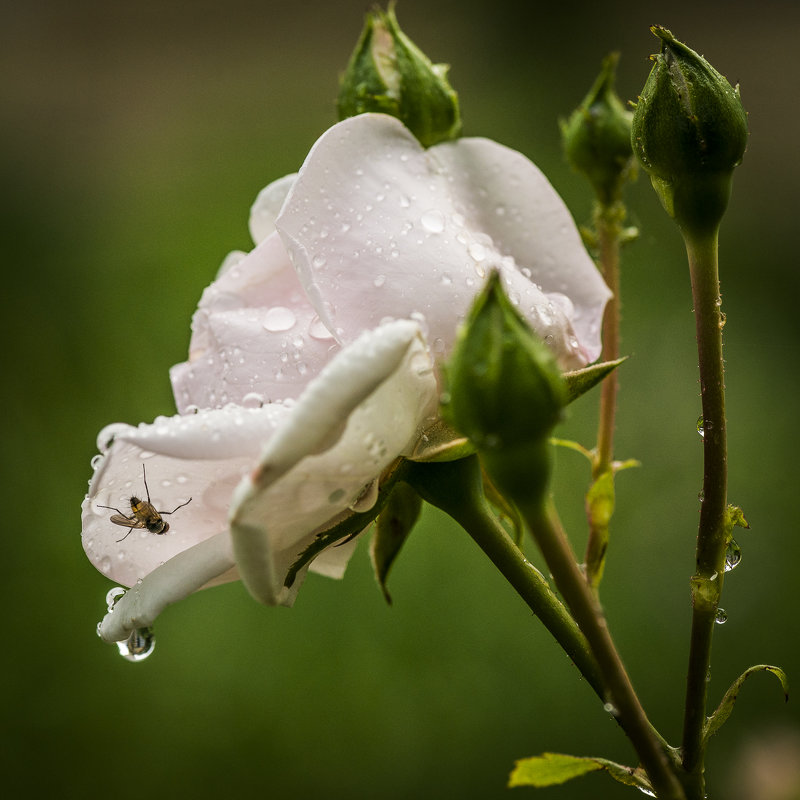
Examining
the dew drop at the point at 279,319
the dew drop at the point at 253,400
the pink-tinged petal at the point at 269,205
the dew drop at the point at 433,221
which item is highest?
the pink-tinged petal at the point at 269,205

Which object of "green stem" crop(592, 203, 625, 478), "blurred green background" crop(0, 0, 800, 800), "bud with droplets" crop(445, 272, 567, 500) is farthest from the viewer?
"blurred green background" crop(0, 0, 800, 800)

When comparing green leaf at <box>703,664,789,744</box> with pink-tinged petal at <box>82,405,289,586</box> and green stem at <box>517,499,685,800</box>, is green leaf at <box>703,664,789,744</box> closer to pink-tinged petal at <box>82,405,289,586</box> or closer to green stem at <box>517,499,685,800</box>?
green stem at <box>517,499,685,800</box>

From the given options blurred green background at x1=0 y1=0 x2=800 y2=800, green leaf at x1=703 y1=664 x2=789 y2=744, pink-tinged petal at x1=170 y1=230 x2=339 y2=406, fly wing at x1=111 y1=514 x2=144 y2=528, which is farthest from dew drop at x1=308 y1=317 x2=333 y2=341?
blurred green background at x1=0 y1=0 x2=800 y2=800

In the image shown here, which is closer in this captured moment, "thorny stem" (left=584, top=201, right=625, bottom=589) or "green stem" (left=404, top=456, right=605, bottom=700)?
"green stem" (left=404, top=456, right=605, bottom=700)

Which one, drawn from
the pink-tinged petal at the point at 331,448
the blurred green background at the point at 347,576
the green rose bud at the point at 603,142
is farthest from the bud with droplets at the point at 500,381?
the blurred green background at the point at 347,576

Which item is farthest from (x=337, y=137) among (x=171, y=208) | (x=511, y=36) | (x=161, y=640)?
(x=511, y=36)

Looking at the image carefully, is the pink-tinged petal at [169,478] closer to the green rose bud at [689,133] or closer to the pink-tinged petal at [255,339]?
the pink-tinged petal at [255,339]

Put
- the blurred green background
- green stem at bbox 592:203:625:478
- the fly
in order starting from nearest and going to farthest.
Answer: the fly < green stem at bbox 592:203:625:478 < the blurred green background
